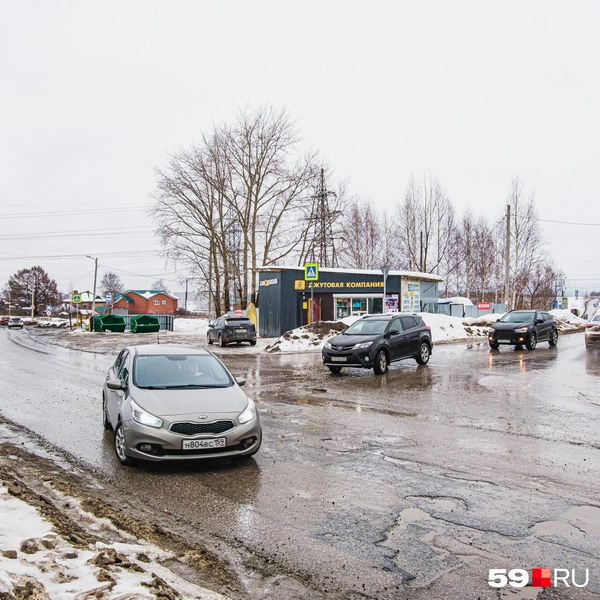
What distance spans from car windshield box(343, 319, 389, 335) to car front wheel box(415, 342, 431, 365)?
5.83 feet

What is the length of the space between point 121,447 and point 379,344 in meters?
9.67

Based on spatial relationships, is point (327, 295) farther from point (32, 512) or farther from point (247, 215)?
point (32, 512)

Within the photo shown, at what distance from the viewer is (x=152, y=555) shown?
409cm

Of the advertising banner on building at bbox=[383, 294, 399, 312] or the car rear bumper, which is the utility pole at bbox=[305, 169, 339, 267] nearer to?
the advertising banner on building at bbox=[383, 294, 399, 312]

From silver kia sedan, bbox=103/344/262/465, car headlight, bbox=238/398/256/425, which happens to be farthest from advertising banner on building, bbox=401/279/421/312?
car headlight, bbox=238/398/256/425

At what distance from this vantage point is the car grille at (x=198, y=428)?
6250 mm

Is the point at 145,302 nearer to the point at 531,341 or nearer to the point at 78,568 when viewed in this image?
the point at 531,341

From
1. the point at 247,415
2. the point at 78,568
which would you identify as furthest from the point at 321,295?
the point at 78,568

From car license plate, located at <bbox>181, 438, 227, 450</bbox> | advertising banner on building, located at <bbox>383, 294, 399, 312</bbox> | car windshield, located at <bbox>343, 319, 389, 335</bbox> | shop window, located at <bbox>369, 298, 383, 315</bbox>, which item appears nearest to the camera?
car license plate, located at <bbox>181, 438, 227, 450</bbox>

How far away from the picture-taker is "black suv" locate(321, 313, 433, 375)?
1509cm

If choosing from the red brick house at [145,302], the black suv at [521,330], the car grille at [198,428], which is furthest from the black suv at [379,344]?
the red brick house at [145,302]

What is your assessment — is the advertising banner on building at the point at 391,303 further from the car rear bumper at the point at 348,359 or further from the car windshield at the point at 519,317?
the car rear bumper at the point at 348,359

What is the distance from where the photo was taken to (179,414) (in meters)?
6.36

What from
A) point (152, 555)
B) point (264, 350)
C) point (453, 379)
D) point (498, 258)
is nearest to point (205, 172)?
point (264, 350)
